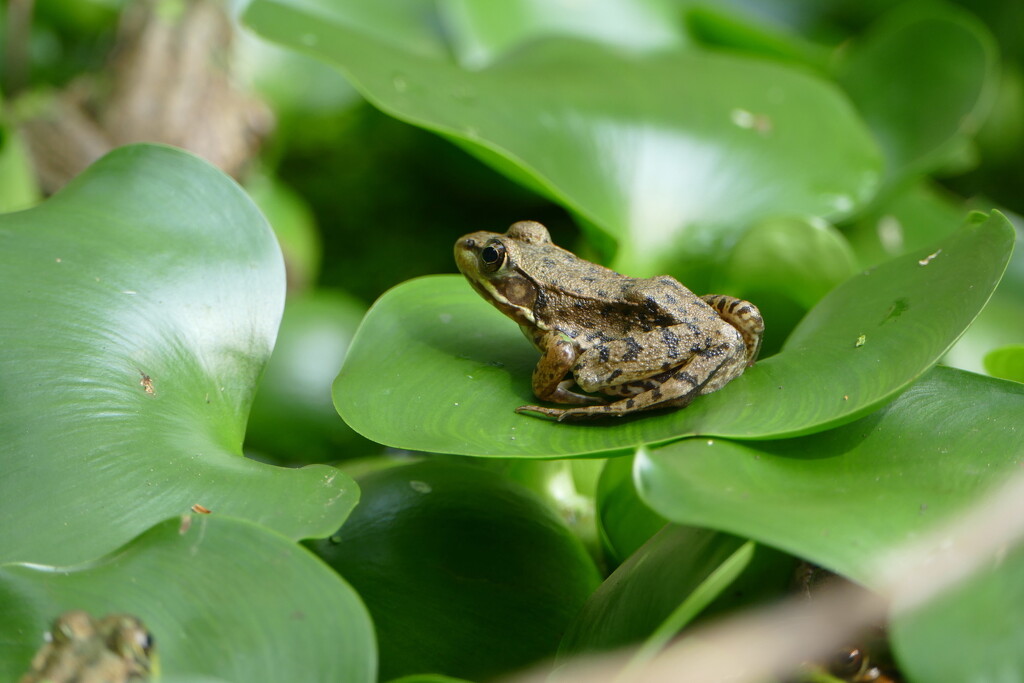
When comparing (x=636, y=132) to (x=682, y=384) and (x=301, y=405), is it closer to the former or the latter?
(x=682, y=384)

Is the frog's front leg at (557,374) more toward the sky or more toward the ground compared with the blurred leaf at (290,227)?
more toward the sky

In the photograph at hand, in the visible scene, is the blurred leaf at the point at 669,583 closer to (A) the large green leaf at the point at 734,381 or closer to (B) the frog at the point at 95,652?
(A) the large green leaf at the point at 734,381

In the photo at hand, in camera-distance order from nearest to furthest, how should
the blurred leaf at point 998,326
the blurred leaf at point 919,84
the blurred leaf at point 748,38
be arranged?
the blurred leaf at point 998,326 < the blurred leaf at point 919,84 < the blurred leaf at point 748,38

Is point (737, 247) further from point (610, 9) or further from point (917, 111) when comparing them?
point (610, 9)

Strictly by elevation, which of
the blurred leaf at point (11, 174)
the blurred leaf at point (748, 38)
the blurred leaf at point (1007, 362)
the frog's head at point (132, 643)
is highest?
the blurred leaf at point (748, 38)

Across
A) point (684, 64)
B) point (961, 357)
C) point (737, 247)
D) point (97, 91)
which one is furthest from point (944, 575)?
point (97, 91)

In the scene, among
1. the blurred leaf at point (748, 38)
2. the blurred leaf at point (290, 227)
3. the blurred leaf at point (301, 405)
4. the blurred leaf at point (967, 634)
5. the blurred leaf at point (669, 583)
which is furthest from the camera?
the blurred leaf at point (748, 38)

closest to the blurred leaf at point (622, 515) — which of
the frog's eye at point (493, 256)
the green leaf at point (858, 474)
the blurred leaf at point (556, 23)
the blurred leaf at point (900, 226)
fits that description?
the green leaf at point (858, 474)
